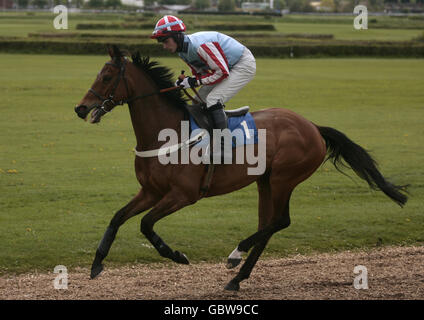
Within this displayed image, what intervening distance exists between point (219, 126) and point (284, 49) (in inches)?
1418

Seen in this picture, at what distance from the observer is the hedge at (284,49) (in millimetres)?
39844

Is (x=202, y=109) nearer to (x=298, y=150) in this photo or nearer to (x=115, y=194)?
(x=298, y=150)

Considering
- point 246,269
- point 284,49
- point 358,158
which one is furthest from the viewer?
point 284,49

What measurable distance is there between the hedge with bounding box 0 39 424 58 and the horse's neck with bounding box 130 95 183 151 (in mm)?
31875

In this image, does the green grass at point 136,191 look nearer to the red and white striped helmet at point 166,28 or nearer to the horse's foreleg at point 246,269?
the horse's foreleg at point 246,269

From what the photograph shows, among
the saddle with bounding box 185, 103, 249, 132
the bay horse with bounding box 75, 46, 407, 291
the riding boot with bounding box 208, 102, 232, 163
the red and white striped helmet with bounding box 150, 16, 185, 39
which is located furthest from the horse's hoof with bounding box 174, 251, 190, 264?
the red and white striped helmet with bounding box 150, 16, 185, 39

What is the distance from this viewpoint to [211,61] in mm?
6305

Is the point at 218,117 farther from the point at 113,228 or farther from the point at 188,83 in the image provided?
the point at 113,228

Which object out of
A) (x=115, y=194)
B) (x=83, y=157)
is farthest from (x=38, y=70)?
(x=115, y=194)

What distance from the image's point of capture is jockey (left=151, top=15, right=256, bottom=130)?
246 inches

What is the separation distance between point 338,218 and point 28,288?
496 cm

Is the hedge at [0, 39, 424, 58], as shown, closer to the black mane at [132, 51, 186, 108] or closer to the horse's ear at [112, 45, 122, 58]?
the black mane at [132, 51, 186, 108]

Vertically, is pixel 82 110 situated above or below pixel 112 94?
below

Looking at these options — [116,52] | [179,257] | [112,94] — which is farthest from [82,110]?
[179,257]
